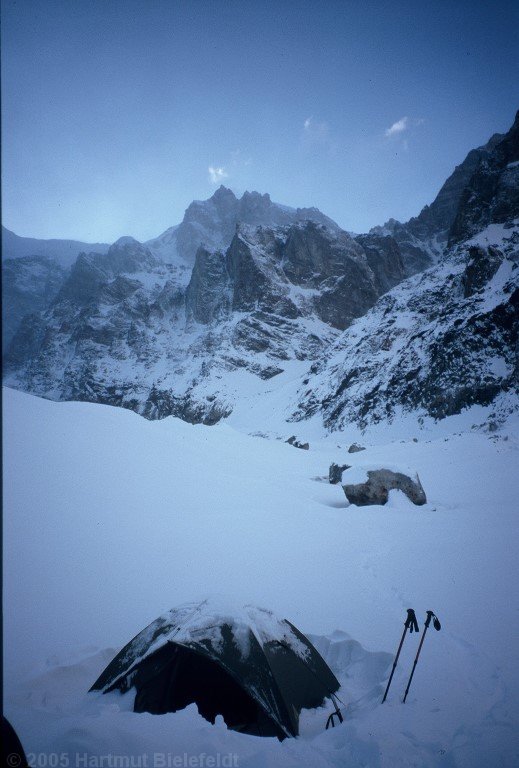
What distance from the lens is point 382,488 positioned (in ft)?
25.7

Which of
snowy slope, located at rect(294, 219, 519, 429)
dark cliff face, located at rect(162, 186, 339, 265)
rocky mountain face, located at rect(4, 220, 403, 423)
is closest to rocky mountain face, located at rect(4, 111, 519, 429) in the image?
snowy slope, located at rect(294, 219, 519, 429)

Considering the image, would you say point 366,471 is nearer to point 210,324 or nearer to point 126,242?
point 210,324

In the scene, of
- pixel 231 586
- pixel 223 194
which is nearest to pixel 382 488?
pixel 231 586

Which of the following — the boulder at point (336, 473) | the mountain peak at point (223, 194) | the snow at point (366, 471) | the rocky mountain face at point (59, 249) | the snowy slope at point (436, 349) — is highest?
the mountain peak at point (223, 194)

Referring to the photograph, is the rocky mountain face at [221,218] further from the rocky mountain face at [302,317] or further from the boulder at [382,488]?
the boulder at [382,488]

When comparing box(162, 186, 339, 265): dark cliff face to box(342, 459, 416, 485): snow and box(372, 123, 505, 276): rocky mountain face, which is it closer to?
box(372, 123, 505, 276): rocky mountain face

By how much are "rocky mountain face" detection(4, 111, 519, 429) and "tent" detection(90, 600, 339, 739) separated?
2.41m

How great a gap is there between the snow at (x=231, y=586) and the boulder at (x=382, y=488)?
0.36 meters

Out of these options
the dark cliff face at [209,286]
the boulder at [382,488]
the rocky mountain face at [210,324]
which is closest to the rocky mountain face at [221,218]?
the rocky mountain face at [210,324]

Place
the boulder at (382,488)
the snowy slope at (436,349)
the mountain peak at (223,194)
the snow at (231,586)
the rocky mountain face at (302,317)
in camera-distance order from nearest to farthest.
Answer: the snow at (231,586)
the boulder at (382,488)
the snowy slope at (436,349)
the rocky mountain face at (302,317)
the mountain peak at (223,194)

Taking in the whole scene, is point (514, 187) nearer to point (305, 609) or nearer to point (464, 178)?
point (305, 609)

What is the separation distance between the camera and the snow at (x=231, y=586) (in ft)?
6.74

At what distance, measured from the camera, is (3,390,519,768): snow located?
205cm

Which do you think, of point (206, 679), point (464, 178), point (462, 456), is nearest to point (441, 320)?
point (462, 456)
